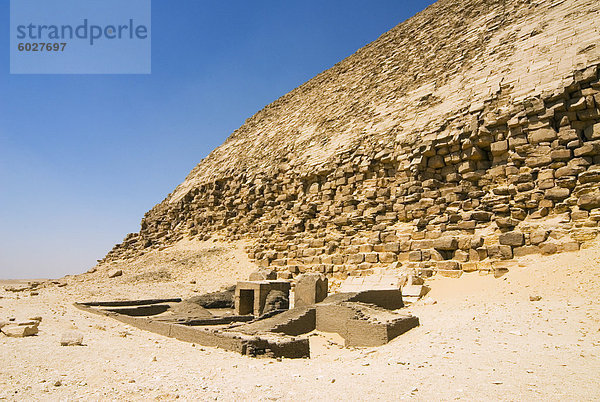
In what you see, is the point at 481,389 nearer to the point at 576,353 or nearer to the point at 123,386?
the point at 576,353

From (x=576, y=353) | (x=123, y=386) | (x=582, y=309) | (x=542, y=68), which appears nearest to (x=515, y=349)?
(x=576, y=353)

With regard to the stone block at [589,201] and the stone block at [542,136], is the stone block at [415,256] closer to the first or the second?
the stone block at [589,201]

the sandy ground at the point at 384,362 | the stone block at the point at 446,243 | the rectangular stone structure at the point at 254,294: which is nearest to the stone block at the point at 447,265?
the stone block at the point at 446,243

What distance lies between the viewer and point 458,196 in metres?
10.7

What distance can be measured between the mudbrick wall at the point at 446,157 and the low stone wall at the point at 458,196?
0.03 m

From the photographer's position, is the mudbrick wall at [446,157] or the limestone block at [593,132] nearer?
the limestone block at [593,132]

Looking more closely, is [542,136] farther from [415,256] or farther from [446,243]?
[415,256]

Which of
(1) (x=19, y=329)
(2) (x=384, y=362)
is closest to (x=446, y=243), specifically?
(2) (x=384, y=362)

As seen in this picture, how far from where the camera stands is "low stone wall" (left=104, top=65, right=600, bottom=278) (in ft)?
29.1

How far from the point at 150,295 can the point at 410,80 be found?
12.0 metres

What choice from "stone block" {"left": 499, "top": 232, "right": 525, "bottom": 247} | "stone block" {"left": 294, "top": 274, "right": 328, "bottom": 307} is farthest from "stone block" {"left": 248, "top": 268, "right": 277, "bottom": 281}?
"stone block" {"left": 499, "top": 232, "right": 525, "bottom": 247}

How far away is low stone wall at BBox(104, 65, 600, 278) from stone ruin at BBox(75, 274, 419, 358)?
9.41 ft

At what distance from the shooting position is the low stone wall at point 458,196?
8.88 metres

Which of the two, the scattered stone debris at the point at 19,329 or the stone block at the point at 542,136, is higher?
the stone block at the point at 542,136
